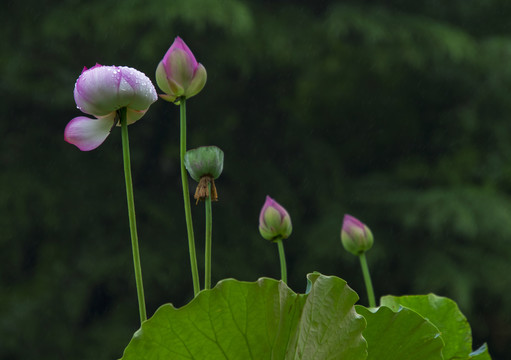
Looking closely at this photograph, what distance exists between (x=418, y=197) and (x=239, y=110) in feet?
4.16

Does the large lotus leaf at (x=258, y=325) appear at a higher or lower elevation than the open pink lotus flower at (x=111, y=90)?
lower

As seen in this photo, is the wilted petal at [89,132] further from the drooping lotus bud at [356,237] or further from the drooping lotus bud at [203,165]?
the drooping lotus bud at [356,237]

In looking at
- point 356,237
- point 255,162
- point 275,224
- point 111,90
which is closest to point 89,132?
point 111,90

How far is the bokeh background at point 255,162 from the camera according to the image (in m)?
3.69

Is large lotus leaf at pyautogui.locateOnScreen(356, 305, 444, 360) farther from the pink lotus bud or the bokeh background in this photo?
the bokeh background

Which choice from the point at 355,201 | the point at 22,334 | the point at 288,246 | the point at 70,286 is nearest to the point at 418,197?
the point at 355,201

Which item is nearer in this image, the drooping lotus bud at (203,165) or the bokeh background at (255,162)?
the drooping lotus bud at (203,165)

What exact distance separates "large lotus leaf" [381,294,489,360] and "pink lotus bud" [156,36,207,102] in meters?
0.16

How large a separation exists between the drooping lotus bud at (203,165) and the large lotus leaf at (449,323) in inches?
4.7

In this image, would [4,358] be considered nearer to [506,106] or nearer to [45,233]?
[45,233]

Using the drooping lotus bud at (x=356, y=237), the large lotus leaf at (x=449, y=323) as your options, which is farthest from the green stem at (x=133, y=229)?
the drooping lotus bud at (x=356, y=237)

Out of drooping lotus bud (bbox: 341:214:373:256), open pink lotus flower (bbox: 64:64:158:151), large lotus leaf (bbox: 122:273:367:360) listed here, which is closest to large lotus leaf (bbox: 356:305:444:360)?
large lotus leaf (bbox: 122:273:367:360)

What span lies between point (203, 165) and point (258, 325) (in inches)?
3.3

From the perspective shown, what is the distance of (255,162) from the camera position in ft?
13.9
